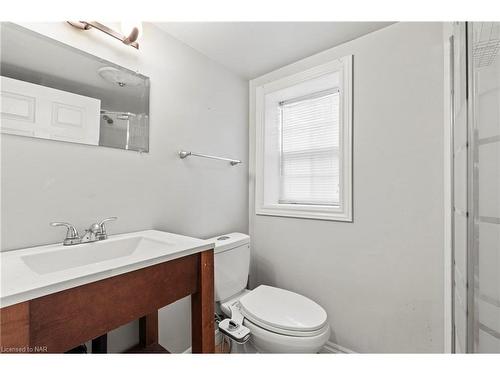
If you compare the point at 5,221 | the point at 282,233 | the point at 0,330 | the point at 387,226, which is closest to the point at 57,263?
the point at 5,221

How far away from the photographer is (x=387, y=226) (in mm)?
1272

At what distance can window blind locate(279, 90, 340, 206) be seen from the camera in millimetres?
1607

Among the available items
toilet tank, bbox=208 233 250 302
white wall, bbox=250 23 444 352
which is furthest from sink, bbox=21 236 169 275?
white wall, bbox=250 23 444 352

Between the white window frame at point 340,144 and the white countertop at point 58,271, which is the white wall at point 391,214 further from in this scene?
the white countertop at point 58,271

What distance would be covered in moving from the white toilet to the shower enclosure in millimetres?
558

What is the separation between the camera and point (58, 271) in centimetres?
68

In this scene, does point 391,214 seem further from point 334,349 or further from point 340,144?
point 334,349

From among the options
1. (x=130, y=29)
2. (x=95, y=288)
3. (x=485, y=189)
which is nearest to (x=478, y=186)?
(x=485, y=189)

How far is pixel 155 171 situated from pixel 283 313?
3.29 feet

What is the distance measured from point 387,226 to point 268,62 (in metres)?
1.33

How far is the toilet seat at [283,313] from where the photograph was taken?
1065mm

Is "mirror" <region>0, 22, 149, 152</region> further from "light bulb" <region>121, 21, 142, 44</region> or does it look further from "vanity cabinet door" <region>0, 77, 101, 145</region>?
"light bulb" <region>121, 21, 142, 44</region>
